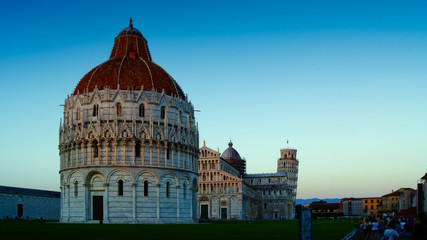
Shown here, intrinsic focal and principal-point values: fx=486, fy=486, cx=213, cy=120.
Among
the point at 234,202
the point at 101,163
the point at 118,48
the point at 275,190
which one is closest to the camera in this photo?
the point at 101,163

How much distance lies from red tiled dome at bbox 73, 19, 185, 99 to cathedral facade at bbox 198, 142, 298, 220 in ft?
164

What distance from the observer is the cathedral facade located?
4483 inches

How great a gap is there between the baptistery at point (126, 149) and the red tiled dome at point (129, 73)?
0.13 m

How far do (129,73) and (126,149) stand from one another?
1065 centimetres

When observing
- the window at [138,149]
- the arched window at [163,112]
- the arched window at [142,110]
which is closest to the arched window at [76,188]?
the window at [138,149]

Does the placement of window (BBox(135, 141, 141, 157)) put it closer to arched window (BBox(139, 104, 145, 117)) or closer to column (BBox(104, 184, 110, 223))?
arched window (BBox(139, 104, 145, 117))

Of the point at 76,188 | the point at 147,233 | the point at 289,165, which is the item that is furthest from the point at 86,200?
the point at 289,165

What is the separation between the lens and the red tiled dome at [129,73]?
6256 centimetres

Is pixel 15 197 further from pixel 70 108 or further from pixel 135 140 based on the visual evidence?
pixel 135 140

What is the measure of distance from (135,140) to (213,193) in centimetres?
5905


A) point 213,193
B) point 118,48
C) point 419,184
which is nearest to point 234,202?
point 213,193

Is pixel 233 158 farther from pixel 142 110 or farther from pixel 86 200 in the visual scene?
pixel 86 200

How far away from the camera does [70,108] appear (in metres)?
63.2

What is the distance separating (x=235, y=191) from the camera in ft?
374
